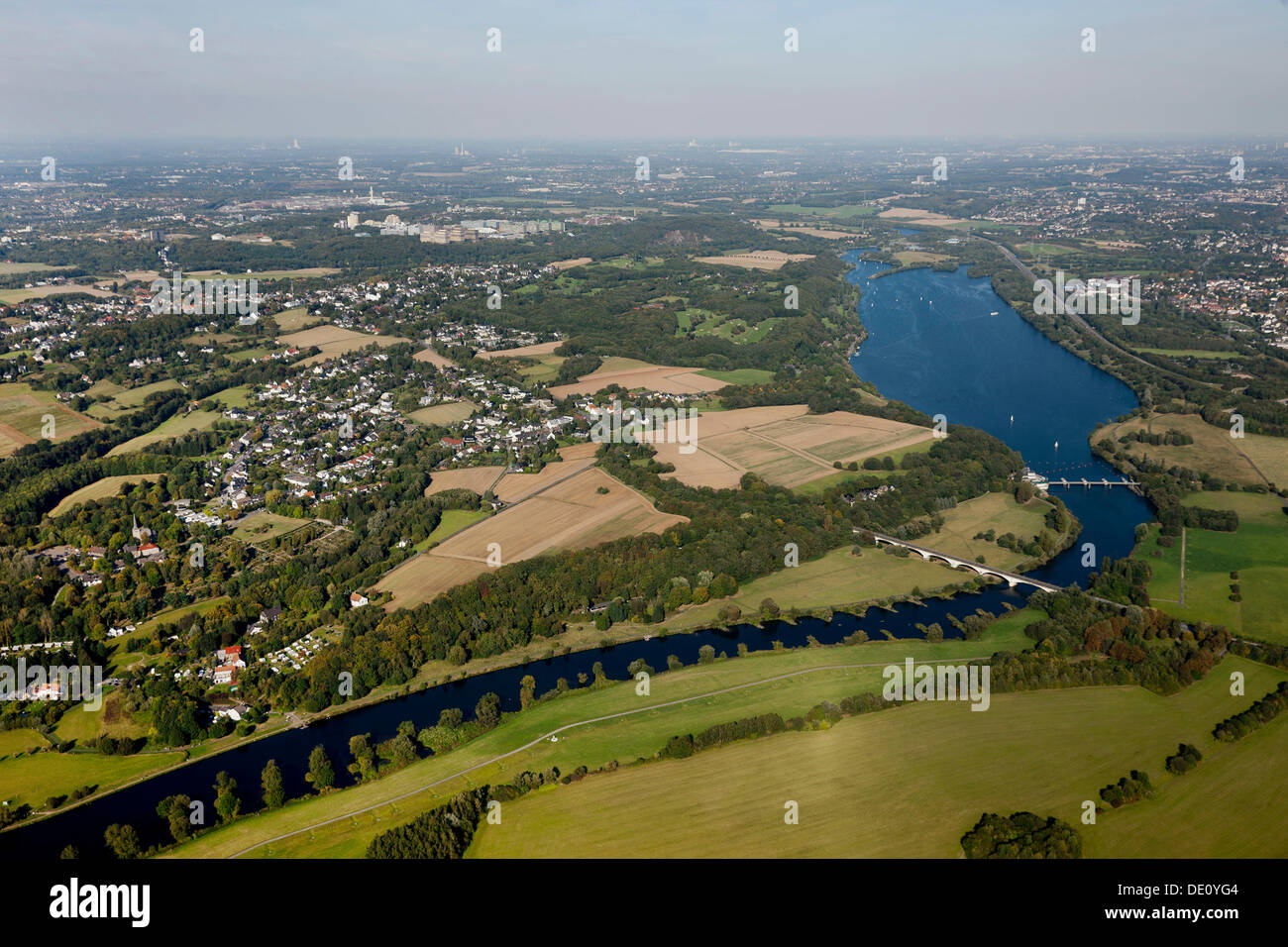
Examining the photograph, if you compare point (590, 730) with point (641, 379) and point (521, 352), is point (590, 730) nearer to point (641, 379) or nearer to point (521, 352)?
point (641, 379)

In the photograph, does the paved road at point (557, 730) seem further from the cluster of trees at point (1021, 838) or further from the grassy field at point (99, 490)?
the grassy field at point (99, 490)

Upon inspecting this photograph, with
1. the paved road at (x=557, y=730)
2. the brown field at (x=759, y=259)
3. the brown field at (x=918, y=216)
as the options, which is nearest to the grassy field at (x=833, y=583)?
the paved road at (x=557, y=730)

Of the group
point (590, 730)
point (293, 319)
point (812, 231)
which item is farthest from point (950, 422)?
point (812, 231)

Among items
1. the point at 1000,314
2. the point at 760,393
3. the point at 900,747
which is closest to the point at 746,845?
the point at 900,747

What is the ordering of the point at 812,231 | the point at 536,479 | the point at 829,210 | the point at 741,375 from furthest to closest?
1. the point at 829,210
2. the point at 812,231
3. the point at 741,375
4. the point at 536,479

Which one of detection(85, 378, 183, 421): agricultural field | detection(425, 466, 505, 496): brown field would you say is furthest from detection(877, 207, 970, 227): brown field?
detection(85, 378, 183, 421): agricultural field

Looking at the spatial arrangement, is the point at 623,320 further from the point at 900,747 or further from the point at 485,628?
the point at 900,747
